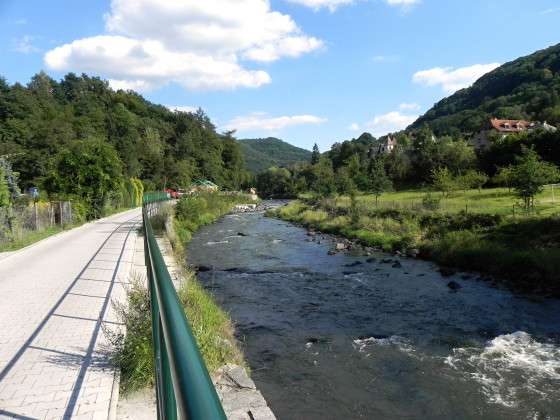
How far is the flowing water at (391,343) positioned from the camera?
8531 mm

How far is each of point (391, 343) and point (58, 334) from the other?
26.5 ft

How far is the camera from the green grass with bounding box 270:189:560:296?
18.4m

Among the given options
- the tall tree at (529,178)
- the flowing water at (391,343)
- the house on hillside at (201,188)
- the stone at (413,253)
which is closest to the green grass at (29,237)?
the flowing water at (391,343)

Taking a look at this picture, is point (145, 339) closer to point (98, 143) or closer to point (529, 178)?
point (529, 178)

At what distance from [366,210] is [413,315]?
82.4 feet

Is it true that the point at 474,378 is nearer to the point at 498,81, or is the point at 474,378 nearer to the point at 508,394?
the point at 508,394

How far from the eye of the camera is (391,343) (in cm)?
1153

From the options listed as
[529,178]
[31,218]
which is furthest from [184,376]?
[529,178]

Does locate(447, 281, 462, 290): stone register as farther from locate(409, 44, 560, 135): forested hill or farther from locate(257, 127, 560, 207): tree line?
locate(409, 44, 560, 135): forested hill

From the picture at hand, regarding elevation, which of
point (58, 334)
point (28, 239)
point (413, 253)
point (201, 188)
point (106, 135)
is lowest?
point (413, 253)

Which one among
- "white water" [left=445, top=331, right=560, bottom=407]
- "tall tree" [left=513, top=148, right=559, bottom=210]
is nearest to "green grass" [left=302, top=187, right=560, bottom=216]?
"tall tree" [left=513, top=148, right=559, bottom=210]

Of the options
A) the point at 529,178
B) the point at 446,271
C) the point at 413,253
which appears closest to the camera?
the point at 446,271

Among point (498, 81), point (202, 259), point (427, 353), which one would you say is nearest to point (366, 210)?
point (202, 259)

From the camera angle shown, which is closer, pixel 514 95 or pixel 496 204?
pixel 496 204
